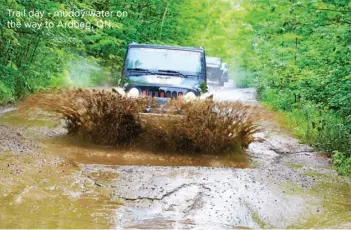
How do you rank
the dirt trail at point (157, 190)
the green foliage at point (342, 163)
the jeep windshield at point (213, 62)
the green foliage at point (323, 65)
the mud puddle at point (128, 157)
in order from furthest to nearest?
the jeep windshield at point (213, 62) < the green foliage at point (323, 65) < the green foliage at point (342, 163) < the mud puddle at point (128, 157) < the dirt trail at point (157, 190)

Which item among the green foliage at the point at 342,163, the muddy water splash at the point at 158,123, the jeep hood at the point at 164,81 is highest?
the jeep hood at the point at 164,81

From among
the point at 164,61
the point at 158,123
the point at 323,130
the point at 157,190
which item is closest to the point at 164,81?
the point at 164,61

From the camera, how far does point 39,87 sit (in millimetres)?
15602

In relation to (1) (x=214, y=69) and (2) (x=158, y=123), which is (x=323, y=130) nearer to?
(2) (x=158, y=123)

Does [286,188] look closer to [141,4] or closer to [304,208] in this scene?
[304,208]

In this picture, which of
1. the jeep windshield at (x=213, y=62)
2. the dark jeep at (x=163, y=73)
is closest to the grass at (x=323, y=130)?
the dark jeep at (x=163, y=73)

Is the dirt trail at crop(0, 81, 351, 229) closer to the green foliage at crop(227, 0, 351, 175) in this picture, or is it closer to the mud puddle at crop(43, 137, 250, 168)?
the mud puddle at crop(43, 137, 250, 168)

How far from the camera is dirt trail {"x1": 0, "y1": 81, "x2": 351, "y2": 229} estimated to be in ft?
16.9

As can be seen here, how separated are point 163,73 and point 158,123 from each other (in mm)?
A: 2247

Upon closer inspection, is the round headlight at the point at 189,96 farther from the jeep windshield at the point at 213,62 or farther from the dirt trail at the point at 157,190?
A: the jeep windshield at the point at 213,62

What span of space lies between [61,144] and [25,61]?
7404 millimetres

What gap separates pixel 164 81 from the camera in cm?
995

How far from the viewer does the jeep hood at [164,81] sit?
984 cm

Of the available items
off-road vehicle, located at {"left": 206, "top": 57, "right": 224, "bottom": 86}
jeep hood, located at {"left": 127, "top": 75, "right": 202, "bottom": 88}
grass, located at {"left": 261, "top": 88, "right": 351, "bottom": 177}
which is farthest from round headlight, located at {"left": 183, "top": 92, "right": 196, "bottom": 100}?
off-road vehicle, located at {"left": 206, "top": 57, "right": 224, "bottom": 86}
